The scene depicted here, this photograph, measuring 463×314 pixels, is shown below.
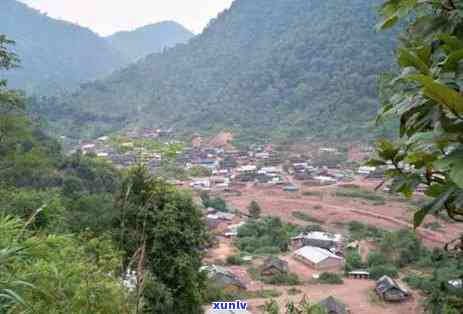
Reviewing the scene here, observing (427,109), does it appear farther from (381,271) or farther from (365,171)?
(365,171)

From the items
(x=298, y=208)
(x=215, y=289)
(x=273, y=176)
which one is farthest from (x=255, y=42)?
(x=215, y=289)

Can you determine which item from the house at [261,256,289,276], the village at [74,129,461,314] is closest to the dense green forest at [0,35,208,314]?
the village at [74,129,461,314]

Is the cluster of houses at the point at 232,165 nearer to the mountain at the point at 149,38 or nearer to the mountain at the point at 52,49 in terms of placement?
the mountain at the point at 52,49

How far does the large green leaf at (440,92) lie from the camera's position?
564 millimetres

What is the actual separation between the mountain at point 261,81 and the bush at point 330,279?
23.4 meters

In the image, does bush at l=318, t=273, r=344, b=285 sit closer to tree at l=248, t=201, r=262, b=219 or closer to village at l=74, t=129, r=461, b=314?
village at l=74, t=129, r=461, b=314

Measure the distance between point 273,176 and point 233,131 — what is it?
1149 cm

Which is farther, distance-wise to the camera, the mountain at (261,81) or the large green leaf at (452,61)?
the mountain at (261,81)

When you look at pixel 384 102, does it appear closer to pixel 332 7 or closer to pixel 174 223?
pixel 174 223

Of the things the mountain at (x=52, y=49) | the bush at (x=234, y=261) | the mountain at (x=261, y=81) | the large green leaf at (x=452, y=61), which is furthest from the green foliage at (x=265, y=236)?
the mountain at (x=52, y=49)

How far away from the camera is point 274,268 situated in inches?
578

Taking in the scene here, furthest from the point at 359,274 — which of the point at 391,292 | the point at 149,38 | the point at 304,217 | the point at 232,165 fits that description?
the point at 149,38

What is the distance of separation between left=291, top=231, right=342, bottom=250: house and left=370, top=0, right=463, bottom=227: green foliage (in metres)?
17.0

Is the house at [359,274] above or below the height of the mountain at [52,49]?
below
